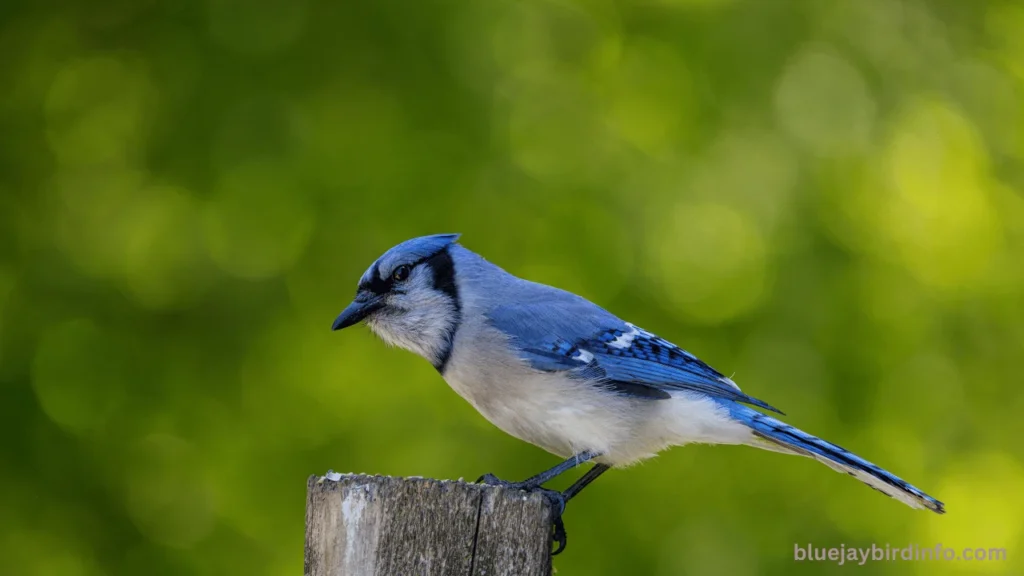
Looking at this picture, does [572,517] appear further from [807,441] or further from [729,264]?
[807,441]

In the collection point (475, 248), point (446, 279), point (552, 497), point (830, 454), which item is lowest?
point (552, 497)

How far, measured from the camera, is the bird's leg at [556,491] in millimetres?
2141

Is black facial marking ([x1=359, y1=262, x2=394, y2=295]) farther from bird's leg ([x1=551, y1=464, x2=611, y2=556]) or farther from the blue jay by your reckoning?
bird's leg ([x1=551, y1=464, x2=611, y2=556])

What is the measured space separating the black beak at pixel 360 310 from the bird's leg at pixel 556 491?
2.23 ft

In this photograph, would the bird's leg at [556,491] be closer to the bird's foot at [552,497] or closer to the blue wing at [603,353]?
Result: the bird's foot at [552,497]

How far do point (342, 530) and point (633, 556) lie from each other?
255 cm

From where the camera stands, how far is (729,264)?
4.53 metres

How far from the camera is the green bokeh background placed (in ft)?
14.2

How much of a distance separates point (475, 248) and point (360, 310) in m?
1.57

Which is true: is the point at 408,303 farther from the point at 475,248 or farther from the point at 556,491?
the point at 475,248

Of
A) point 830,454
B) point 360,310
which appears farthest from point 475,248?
point 830,454

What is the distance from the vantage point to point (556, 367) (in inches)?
111

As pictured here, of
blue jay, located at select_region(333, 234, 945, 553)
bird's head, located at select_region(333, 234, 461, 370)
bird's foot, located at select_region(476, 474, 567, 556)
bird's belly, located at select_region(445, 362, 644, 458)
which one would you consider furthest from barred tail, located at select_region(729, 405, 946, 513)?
bird's head, located at select_region(333, 234, 461, 370)

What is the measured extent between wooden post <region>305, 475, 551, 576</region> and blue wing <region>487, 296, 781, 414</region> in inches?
34.6
